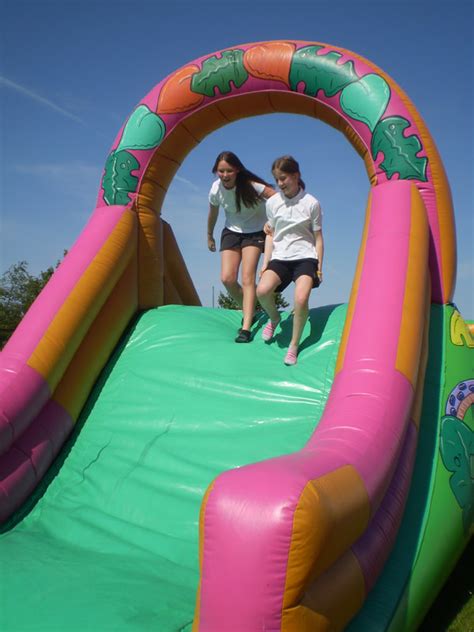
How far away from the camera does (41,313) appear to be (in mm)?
3367

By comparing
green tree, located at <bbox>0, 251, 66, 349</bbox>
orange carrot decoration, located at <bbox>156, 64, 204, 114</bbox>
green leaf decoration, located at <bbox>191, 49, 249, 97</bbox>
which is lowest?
green tree, located at <bbox>0, 251, 66, 349</bbox>

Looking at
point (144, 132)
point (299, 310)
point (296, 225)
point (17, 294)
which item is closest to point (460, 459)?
point (299, 310)

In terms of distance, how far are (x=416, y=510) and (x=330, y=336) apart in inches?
49.3

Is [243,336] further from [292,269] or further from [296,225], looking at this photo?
[296,225]

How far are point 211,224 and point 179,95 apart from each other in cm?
98

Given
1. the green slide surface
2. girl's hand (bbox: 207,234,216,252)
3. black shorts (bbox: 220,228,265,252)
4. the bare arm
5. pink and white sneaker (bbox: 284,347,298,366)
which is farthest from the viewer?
girl's hand (bbox: 207,234,216,252)

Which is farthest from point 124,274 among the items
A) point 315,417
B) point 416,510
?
point 416,510

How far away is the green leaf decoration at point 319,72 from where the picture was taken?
12.1 feet

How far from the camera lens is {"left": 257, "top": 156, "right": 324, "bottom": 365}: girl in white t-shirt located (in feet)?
11.2

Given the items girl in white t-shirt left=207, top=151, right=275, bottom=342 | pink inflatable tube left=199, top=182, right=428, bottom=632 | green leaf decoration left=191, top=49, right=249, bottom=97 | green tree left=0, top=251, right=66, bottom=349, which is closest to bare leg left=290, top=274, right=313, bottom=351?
pink inflatable tube left=199, top=182, right=428, bottom=632

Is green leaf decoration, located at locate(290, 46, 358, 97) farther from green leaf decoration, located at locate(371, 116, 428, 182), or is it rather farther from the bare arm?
the bare arm

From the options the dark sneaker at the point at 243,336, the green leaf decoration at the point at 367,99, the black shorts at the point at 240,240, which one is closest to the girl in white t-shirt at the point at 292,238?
the dark sneaker at the point at 243,336

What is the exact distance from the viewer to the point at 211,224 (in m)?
4.34

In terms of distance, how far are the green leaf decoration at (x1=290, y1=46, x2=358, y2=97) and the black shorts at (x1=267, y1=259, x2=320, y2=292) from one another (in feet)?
3.96
